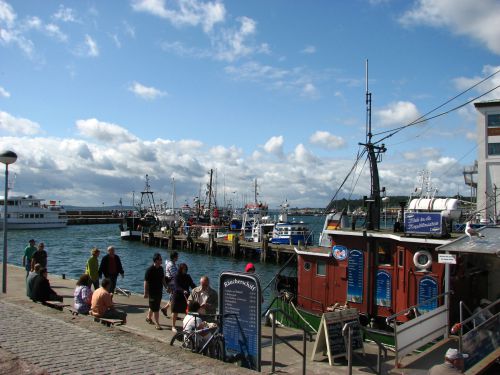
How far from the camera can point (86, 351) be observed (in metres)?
8.09

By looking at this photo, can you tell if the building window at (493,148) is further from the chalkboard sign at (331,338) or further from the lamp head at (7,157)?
the lamp head at (7,157)

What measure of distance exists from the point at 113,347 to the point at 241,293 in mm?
2390

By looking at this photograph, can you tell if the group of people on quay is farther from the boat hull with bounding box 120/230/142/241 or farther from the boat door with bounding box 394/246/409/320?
the boat hull with bounding box 120/230/142/241

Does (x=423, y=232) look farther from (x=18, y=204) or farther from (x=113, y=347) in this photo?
(x=18, y=204)

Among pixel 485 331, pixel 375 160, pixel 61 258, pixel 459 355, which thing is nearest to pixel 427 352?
pixel 485 331

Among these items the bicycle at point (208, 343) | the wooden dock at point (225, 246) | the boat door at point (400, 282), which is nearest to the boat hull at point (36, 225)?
the wooden dock at point (225, 246)

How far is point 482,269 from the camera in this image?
12930 mm

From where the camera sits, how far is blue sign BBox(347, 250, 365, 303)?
1399cm

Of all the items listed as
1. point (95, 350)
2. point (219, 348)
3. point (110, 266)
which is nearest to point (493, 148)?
point (110, 266)

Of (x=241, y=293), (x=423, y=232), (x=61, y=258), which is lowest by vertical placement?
(x=61, y=258)

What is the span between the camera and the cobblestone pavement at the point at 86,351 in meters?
7.25

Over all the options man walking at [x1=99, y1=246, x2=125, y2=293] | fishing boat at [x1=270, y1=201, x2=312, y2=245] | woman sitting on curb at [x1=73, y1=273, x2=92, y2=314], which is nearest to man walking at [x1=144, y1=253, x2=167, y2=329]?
woman sitting on curb at [x1=73, y1=273, x2=92, y2=314]

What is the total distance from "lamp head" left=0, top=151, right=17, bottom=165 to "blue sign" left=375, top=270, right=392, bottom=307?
10835 mm

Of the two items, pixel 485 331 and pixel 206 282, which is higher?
pixel 206 282
